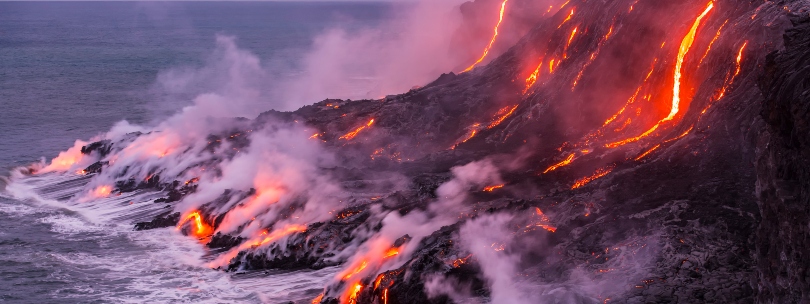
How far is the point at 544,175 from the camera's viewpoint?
81.6 ft

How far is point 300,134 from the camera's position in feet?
116

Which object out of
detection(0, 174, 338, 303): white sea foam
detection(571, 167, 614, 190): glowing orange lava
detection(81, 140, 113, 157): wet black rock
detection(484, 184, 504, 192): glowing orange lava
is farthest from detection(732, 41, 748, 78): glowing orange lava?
detection(81, 140, 113, 157): wet black rock

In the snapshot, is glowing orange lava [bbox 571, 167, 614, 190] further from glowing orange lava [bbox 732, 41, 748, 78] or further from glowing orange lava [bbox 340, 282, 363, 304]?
glowing orange lava [bbox 340, 282, 363, 304]

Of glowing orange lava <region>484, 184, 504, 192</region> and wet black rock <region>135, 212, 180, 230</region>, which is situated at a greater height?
wet black rock <region>135, 212, 180, 230</region>

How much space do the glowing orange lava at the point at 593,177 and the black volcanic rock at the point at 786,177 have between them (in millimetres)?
7718

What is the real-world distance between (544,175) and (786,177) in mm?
11129

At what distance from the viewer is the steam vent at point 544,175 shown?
16.6 meters

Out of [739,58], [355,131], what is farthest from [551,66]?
[739,58]

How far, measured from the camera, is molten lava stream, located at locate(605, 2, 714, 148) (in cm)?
2467

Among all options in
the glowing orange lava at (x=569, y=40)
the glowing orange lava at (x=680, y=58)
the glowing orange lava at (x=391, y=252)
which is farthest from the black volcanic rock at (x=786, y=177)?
the glowing orange lava at (x=569, y=40)

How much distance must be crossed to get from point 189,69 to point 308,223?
79.3 metres

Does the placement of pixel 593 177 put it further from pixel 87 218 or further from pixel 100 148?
Result: pixel 100 148

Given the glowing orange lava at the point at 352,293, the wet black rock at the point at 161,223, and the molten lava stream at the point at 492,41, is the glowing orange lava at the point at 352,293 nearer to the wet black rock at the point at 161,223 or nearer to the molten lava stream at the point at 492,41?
the wet black rock at the point at 161,223

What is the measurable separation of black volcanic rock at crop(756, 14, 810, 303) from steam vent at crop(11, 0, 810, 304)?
0.13ft
